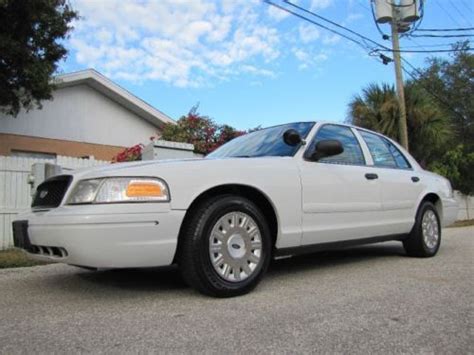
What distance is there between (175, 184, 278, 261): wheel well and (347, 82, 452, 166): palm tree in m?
12.2

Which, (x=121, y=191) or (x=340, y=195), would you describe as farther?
(x=340, y=195)

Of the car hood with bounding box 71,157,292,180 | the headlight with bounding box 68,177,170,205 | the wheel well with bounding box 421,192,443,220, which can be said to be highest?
the car hood with bounding box 71,157,292,180

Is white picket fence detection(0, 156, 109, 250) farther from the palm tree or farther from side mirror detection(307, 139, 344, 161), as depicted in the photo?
the palm tree

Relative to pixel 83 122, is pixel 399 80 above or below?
above

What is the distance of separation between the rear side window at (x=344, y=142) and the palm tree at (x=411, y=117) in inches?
420

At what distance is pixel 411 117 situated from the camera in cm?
1634

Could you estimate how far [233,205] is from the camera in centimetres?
417

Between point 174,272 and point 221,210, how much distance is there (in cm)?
154

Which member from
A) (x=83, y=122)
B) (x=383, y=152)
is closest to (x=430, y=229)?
(x=383, y=152)

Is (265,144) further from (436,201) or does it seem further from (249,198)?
(436,201)

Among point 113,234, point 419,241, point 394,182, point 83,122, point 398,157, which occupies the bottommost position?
point 419,241

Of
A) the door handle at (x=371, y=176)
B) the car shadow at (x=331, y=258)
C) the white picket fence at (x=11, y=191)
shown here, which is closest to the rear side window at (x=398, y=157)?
the door handle at (x=371, y=176)

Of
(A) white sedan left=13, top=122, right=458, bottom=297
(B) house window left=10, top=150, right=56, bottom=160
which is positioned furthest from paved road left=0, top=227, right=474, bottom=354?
(B) house window left=10, top=150, right=56, bottom=160

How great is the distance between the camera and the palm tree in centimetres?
1594
